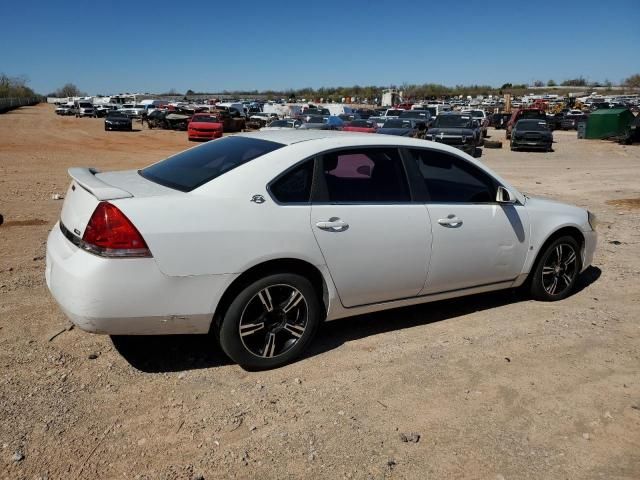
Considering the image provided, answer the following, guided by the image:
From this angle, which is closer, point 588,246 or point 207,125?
point 588,246

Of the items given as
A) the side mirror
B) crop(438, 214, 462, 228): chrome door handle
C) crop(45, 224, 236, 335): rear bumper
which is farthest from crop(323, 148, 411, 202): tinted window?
crop(45, 224, 236, 335): rear bumper

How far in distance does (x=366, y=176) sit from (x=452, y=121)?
20.7 m

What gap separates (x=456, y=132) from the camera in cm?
2202

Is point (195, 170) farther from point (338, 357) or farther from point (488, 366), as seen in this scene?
point (488, 366)

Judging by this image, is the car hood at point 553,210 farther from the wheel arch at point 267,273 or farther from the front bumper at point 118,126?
the front bumper at point 118,126

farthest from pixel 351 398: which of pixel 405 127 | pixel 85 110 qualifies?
pixel 85 110

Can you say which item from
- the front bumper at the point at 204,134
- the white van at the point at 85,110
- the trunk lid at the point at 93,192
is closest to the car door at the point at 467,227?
the trunk lid at the point at 93,192

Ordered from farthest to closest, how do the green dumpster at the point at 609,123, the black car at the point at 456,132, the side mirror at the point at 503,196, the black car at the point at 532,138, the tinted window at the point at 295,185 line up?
the green dumpster at the point at 609,123, the black car at the point at 532,138, the black car at the point at 456,132, the side mirror at the point at 503,196, the tinted window at the point at 295,185

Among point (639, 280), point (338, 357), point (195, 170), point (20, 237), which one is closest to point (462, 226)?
point (338, 357)

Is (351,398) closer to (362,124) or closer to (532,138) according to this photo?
(362,124)

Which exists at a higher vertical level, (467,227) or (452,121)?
(452,121)

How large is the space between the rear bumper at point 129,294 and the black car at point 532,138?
25441 millimetres

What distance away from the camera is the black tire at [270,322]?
3531 millimetres

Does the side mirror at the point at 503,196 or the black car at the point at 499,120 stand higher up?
the side mirror at the point at 503,196
